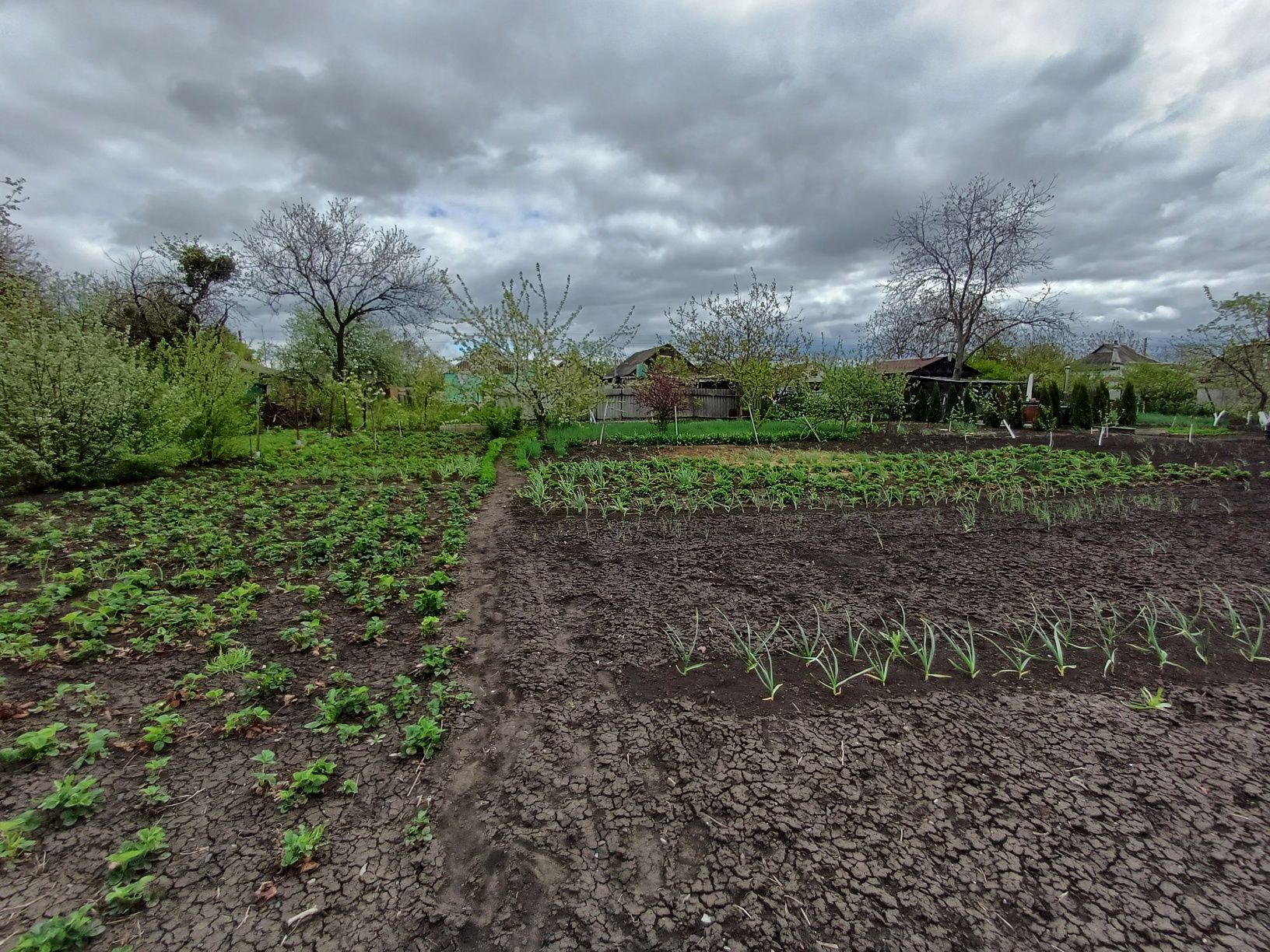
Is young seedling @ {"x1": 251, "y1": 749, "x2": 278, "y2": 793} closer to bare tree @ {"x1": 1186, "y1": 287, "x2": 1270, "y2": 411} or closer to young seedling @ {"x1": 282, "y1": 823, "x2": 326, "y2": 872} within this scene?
young seedling @ {"x1": 282, "y1": 823, "x2": 326, "y2": 872}

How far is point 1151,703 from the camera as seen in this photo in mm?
2318

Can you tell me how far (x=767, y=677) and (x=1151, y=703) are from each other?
5.49 feet

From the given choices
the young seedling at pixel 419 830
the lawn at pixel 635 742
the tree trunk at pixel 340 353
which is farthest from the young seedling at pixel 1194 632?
the tree trunk at pixel 340 353

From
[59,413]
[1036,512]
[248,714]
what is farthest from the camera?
[59,413]

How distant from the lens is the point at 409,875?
1592mm

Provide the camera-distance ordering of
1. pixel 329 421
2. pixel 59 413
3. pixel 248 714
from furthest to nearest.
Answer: pixel 329 421, pixel 59 413, pixel 248 714

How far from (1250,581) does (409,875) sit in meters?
5.58

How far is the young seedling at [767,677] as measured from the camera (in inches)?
95.7

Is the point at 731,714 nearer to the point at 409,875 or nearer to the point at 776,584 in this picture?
the point at 409,875

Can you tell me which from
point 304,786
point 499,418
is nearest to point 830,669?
point 304,786

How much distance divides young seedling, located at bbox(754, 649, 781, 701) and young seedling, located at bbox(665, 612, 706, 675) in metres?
0.29

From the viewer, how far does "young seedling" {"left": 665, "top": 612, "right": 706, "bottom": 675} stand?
106 inches

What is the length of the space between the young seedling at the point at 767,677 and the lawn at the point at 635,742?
5 centimetres

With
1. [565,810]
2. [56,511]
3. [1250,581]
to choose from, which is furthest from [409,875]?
[56,511]
